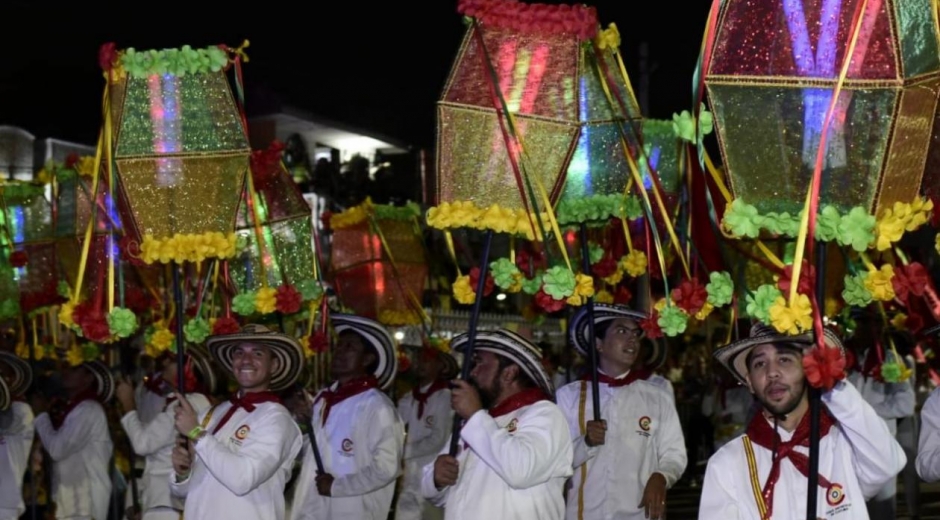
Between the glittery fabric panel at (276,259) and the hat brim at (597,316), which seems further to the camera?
the glittery fabric panel at (276,259)

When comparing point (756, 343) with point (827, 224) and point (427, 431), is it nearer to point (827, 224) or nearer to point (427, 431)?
point (827, 224)

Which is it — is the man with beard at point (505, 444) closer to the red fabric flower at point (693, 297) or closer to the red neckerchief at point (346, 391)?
the red fabric flower at point (693, 297)

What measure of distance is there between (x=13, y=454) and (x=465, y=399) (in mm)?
4837

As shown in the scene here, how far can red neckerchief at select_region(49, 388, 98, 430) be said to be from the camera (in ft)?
38.0

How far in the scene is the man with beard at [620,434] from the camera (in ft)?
27.7

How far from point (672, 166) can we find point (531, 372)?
355 cm

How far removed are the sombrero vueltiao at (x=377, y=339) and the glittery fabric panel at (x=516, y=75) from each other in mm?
2462

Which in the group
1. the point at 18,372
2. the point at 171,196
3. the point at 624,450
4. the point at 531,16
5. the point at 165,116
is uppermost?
the point at 531,16

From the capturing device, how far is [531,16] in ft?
24.8

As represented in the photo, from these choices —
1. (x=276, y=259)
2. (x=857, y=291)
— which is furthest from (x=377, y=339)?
(x=857, y=291)

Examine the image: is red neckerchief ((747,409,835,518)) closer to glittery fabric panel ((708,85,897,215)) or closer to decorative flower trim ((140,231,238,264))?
glittery fabric panel ((708,85,897,215))

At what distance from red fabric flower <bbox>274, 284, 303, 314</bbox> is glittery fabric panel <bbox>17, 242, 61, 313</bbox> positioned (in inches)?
148

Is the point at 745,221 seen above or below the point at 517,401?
above

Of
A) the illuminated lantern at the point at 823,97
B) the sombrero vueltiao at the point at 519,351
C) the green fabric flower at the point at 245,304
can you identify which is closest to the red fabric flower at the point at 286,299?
the green fabric flower at the point at 245,304
